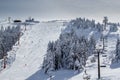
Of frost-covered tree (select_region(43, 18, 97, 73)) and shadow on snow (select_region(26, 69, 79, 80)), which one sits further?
frost-covered tree (select_region(43, 18, 97, 73))

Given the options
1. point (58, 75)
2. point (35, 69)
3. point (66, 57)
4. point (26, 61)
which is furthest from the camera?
point (26, 61)

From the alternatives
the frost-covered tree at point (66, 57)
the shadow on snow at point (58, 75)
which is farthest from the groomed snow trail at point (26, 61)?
the frost-covered tree at point (66, 57)

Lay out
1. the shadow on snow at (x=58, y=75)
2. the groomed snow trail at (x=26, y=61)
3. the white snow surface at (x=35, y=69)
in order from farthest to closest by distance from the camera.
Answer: the groomed snow trail at (x=26, y=61)
the shadow on snow at (x=58, y=75)
the white snow surface at (x=35, y=69)

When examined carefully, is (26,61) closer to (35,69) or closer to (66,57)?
(35,69)

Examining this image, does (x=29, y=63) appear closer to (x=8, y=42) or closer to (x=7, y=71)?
(x=7, y=71)

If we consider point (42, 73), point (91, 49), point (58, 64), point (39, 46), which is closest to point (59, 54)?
point (58, 64)

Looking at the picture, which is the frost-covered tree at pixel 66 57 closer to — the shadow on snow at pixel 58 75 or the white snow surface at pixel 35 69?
the shadow on snow at pixel 58 75

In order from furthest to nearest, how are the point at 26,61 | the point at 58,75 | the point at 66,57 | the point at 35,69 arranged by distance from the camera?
the point at 26,61
the point at 35,69
the point at 66,57
the point at 58,75

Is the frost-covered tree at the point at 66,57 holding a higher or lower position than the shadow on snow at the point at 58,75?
higher

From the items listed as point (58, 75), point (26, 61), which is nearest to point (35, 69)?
point (26, 61)

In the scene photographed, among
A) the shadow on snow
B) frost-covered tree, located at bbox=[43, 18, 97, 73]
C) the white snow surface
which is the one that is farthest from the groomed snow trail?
frost-covered tree, located at bbox=[43, 18, 97, 73]

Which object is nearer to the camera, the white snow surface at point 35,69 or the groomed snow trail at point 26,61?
the white snow surface at point 35,69

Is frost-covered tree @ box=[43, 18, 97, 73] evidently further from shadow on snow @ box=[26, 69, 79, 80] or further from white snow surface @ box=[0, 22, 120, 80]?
white snow surface @ box=[0, 22, 120, 80]

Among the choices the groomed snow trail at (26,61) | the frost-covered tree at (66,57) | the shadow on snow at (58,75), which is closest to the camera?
the shadow on snow at (58,75)
